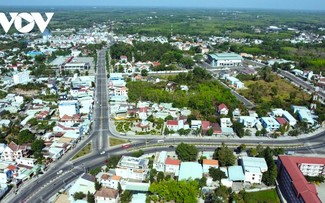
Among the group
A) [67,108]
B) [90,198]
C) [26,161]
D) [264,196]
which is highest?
[67,108]

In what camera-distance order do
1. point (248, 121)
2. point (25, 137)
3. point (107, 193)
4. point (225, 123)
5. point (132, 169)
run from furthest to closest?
point (248, 121) < point (225, 123) < point (25, 137) < point (132, 169) < point (107, 193)

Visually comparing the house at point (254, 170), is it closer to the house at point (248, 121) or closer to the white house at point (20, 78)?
the house at point (248, 121)

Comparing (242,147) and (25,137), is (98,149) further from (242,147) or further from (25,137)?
(242,147)

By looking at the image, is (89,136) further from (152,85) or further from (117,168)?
(152,85)

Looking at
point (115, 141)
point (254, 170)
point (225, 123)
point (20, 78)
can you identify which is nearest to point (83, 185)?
point (115, 141)

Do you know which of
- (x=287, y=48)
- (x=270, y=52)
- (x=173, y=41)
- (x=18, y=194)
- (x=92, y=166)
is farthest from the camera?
(x=173, y=41)

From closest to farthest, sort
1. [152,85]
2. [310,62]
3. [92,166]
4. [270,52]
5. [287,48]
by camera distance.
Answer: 1. [92,166]
2. [152,85]
3. [310,62]
4. [270,52]
5. [287,48]

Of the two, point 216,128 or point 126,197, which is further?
point 216,128

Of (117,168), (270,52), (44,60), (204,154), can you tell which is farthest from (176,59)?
(117,168)
